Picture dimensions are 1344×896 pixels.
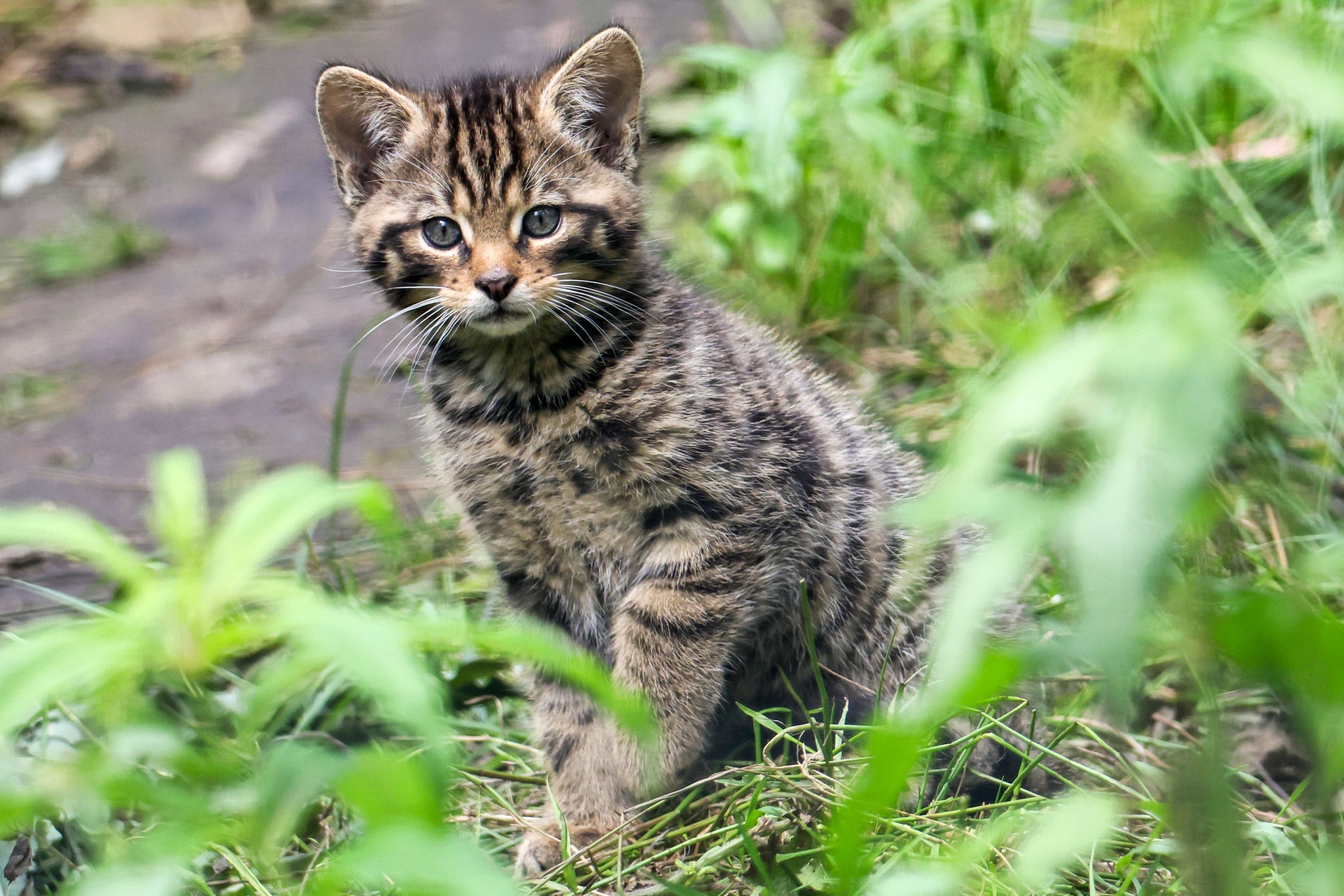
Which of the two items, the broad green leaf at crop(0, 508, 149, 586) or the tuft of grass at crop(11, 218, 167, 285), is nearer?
the broad green leaf at crop(0, 508, 149, 586)

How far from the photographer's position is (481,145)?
3051mm

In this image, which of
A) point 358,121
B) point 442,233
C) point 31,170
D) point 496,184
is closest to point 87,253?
point 31,170

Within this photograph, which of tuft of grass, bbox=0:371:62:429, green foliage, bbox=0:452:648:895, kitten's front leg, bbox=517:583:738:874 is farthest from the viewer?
tuft of grass, bbox=0:371:62:429

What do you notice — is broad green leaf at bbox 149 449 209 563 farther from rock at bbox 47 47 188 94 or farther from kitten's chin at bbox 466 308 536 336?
rock at bbox 47 47 188 94

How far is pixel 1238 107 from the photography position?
4.01 meters

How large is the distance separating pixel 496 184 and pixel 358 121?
56cm

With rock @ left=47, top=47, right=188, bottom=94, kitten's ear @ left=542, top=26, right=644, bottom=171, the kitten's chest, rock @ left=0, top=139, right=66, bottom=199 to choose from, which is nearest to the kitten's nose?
the kitten's chest

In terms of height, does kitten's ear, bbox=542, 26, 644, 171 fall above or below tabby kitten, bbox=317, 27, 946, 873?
above

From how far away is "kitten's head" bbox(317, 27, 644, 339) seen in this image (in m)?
2.93

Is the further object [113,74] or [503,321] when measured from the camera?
[113,74]

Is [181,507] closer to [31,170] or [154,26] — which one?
[31,170]

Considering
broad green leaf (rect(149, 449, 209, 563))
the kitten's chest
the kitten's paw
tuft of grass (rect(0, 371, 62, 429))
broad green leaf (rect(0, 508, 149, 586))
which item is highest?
broad green leaf (rect(0, 508, 149, 586))

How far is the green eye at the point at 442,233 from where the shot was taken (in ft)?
9.89

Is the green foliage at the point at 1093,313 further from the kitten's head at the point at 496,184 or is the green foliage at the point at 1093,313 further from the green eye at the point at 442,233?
the green eye at the point at 442,233
